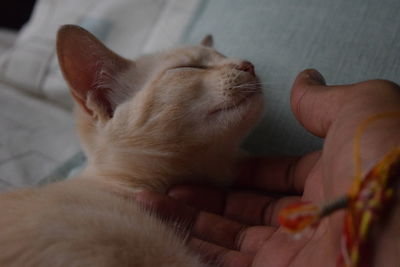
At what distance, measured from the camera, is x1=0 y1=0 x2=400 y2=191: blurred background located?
2.87 ft

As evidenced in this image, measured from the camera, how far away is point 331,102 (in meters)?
0.60

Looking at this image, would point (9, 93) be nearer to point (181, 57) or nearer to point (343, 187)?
point (181, 57)

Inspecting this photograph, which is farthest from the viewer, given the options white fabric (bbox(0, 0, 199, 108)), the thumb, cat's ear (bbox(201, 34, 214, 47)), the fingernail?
white fabric (bbox(0, 0, 199, 108))

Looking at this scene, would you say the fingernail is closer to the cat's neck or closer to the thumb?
the thumb

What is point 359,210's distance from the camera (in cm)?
41

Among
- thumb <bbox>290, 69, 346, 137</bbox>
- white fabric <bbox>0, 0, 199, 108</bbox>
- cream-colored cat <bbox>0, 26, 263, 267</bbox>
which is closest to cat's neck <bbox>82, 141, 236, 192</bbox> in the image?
cream-colored cat <bbox>0, 26, 263, 267</bbox>

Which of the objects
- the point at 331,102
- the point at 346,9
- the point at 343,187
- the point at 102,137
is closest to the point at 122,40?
the point at 102,137

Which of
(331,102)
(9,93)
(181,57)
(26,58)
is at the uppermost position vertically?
(331,102)

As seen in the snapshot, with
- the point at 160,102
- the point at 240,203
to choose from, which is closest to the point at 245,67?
the point at 160,102

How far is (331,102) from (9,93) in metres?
1.46

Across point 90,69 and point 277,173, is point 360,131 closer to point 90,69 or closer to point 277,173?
point 277,173

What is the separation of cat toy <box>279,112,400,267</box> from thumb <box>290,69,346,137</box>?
181 millimetres

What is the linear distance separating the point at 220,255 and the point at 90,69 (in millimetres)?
470

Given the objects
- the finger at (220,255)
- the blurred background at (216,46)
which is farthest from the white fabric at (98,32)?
the finger at (220,255)
